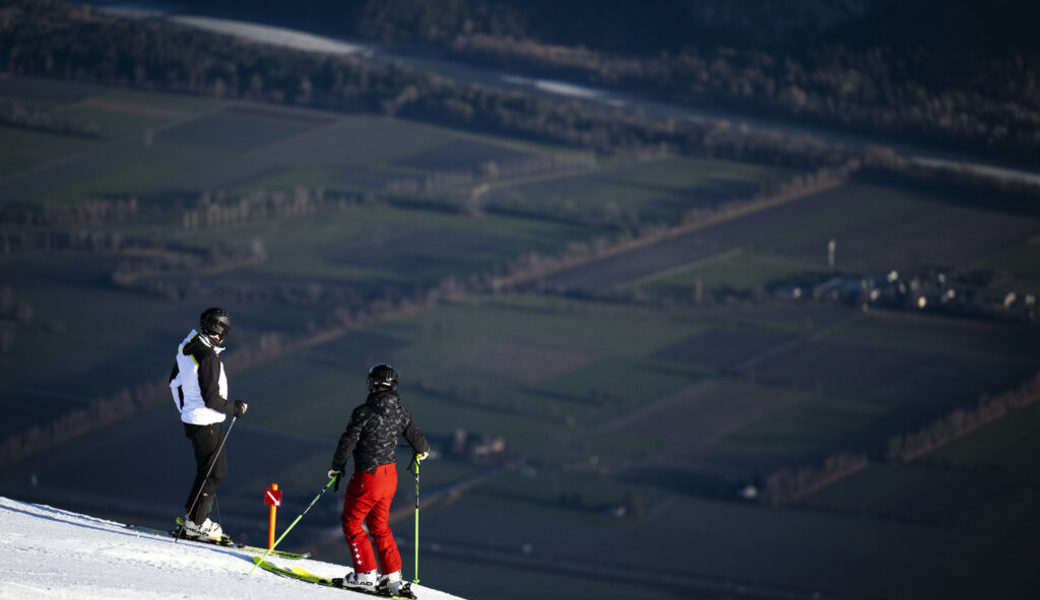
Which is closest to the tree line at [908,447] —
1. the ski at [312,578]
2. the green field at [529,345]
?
the green field at [529,345]

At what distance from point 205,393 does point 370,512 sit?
264 cm

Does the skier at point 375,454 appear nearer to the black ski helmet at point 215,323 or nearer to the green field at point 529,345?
the black ski helmet at point 215,323

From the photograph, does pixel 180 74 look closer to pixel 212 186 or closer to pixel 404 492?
pixel 212 186

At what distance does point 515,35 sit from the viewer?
167625 millimetres

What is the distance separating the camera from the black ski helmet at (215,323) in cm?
2458

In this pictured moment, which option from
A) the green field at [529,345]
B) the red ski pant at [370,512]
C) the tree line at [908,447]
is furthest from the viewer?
the tree line at [908,447]

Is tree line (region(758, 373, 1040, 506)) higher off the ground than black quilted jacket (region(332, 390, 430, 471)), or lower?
lower

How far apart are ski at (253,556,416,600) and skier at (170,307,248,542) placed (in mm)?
1123

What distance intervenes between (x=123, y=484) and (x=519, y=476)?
53.2 feet

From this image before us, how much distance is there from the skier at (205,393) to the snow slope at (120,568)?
0.95 metres

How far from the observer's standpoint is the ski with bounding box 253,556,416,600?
24.4 metres

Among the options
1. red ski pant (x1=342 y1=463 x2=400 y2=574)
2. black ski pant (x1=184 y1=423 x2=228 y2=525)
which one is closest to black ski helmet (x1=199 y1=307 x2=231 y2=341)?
black ski pant (x1=184 y1=423 x2=228 y2=525)

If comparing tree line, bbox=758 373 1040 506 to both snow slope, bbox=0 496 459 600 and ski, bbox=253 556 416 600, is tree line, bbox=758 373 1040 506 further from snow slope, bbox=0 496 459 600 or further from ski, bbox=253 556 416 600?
ski, bbox=253 556 416 600

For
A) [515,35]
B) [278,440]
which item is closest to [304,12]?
[515,35]
